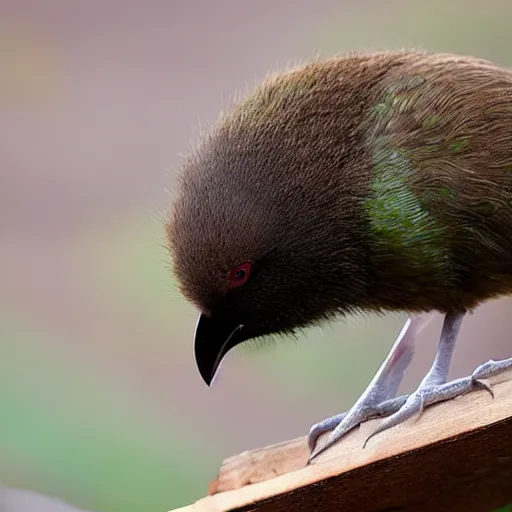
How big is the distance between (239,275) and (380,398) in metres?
0.27

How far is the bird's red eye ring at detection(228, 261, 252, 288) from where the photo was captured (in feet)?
2.96

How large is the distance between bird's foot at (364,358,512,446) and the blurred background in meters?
0.55

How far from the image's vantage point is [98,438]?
4.87 feet

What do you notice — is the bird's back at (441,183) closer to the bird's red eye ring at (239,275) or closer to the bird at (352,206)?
the bird at (352,206)

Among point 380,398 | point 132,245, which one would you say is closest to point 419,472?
point 380,398

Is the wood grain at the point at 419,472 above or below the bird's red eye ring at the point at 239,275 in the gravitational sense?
below

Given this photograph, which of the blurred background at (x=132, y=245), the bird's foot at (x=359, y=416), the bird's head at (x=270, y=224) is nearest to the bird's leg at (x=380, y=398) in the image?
the bird's foot at (x=359, y=416)

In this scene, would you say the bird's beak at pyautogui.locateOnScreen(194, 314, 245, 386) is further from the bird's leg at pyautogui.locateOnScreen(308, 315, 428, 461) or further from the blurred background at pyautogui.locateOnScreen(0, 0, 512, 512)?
the blurred background at pyautogui.locateOnScreen(0, 0, 512, 512)

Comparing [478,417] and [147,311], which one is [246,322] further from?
[147,311]

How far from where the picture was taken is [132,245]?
1458mm

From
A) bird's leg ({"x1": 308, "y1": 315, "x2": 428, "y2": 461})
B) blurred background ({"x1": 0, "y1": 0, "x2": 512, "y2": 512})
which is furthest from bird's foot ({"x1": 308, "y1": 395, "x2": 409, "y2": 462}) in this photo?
blurred background ({"x1": 0, "y1": 0, "x2": 512, "y2": 512})

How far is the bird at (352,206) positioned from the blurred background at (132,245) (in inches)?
20.6

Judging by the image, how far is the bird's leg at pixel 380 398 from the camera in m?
0.99

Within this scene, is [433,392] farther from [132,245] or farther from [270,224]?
[132,245]
